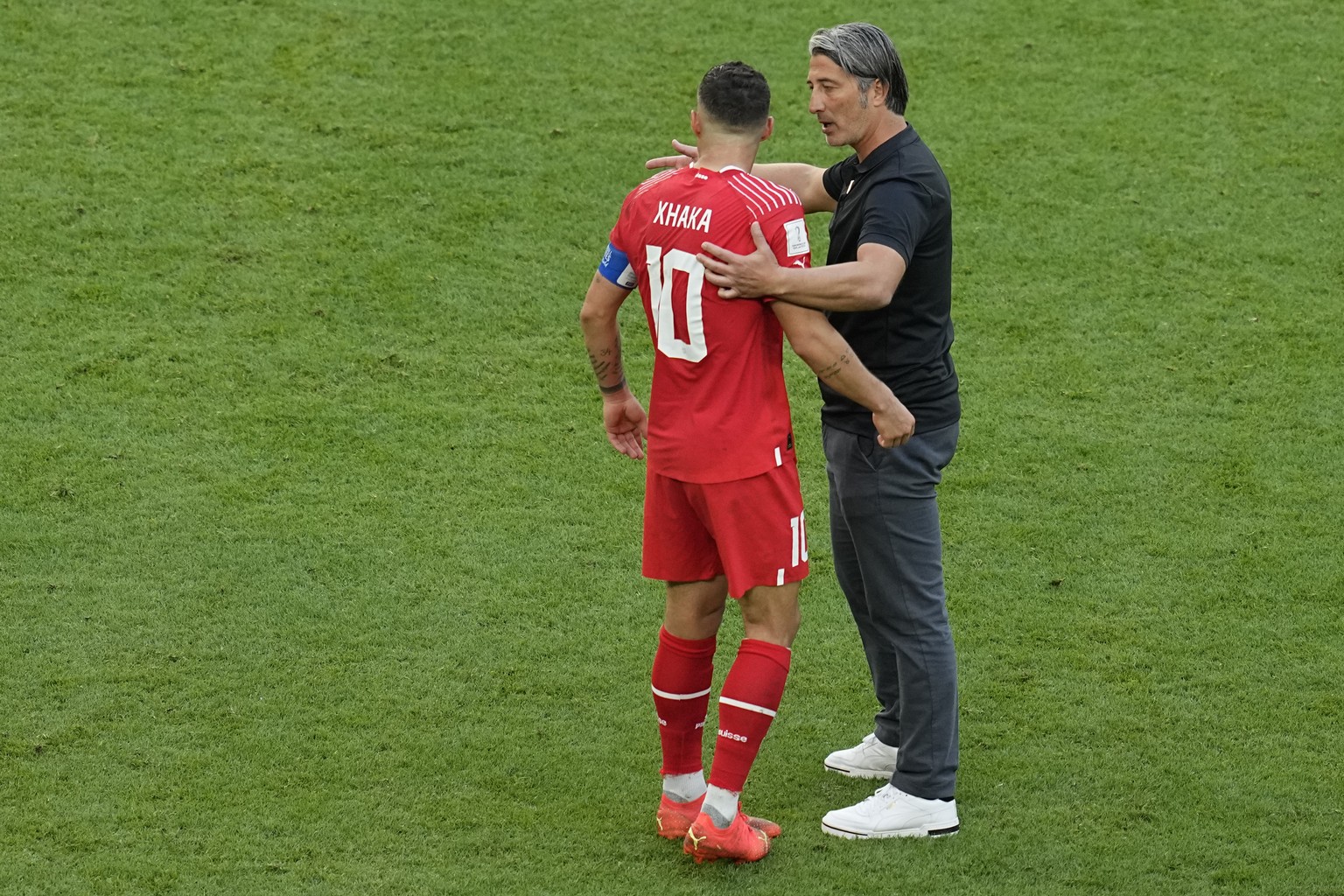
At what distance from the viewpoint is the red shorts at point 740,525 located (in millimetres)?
3748

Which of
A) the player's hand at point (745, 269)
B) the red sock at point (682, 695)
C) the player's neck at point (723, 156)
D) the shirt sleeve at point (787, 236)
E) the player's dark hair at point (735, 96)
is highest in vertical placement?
the player's dark hair at point (735, 96)

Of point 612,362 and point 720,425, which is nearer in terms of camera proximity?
point 720,425

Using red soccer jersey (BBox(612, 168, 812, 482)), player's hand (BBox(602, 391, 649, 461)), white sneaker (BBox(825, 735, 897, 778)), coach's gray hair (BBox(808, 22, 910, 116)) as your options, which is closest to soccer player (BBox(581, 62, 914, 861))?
red soccer jersey (BBox(612, 168, 812, 482))

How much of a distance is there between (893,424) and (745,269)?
20.5 inches

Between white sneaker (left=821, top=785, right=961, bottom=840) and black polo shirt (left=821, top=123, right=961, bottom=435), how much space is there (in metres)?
0.93

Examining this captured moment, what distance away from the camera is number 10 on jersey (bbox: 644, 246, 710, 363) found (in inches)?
143

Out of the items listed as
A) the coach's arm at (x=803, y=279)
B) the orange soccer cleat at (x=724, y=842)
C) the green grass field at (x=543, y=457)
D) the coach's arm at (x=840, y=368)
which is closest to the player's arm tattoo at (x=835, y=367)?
the coach's arm at (x=840, y=368)

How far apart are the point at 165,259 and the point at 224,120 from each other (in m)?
1.17

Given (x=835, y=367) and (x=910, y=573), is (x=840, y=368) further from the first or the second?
(x=910, y=573)

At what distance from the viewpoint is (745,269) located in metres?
3.53

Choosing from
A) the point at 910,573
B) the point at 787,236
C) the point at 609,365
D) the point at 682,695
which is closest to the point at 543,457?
the point at 609,365

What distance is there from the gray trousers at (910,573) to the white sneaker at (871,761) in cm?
27

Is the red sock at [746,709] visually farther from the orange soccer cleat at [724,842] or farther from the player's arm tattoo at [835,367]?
the player's arm tattoo at [835,367]

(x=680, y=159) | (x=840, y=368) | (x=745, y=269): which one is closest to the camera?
(x=745, y=269)
